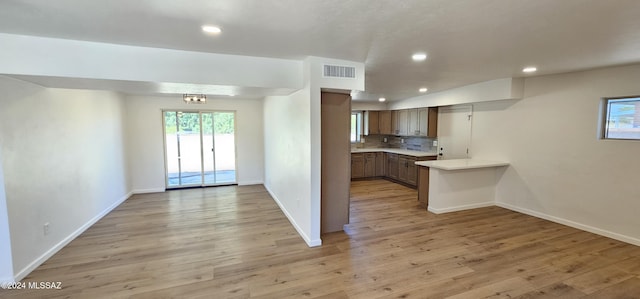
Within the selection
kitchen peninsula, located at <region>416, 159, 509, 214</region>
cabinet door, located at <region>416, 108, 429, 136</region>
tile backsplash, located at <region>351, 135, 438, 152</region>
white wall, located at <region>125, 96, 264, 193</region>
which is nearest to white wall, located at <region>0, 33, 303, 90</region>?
kitchen peninsula, located at <region>416, 159, 509, 214</region>

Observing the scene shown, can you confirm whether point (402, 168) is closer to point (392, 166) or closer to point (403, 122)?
point (392, 166)

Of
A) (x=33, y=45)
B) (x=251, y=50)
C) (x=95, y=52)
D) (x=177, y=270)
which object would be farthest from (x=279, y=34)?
(x=177, y=270)

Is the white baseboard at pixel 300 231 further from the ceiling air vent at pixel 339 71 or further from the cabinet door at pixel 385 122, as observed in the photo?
the cabinet door at pixel 385 122

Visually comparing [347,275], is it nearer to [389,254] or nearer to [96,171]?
[389,254]

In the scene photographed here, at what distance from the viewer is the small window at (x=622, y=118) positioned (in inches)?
141

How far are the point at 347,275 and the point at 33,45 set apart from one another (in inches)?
151

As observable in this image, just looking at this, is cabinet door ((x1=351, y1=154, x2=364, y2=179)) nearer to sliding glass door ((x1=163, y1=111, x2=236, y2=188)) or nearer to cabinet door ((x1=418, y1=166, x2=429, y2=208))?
cabinet door ((x1=418, y1=166, x2=429, y2=208))

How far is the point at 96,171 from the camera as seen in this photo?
14.7 ft

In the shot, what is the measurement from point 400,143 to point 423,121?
5.00 ft

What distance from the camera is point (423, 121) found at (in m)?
6.86

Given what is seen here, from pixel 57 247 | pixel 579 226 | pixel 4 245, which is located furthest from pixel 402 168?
pixel 4 245

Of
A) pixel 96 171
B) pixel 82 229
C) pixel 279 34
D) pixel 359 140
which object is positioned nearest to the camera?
pixel 279 34

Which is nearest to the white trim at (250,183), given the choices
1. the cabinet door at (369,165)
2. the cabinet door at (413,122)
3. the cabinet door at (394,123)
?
the cabinet door at (369,165)

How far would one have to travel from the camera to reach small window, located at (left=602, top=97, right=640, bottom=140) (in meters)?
3.59
